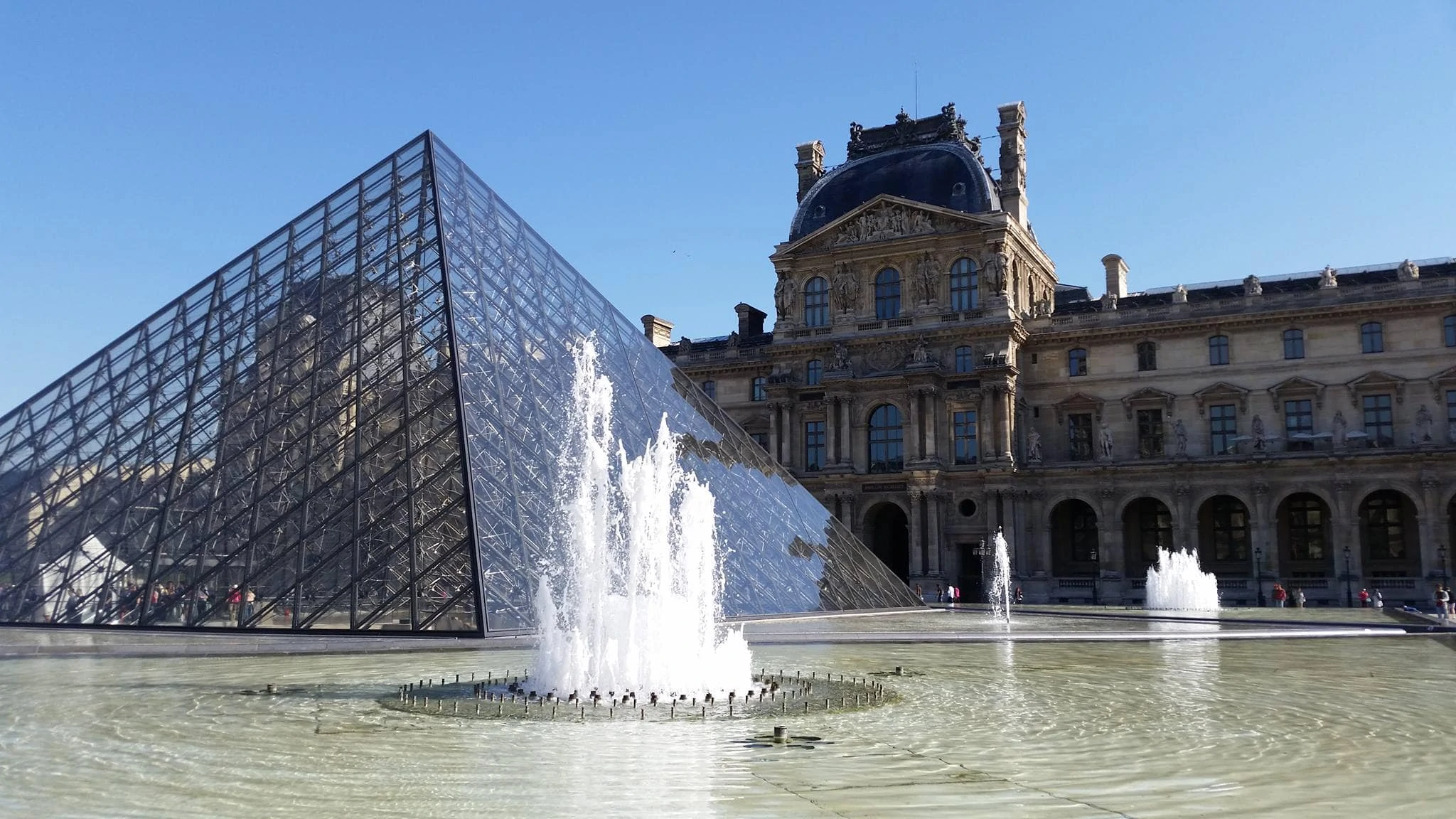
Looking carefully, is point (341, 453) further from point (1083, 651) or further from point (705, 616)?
point (1083, 651)

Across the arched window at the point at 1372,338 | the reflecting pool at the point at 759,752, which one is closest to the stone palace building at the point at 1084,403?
the arched window at the point at 1372,338

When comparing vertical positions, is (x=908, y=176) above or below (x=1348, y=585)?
above

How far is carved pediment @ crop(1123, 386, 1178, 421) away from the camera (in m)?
42.0

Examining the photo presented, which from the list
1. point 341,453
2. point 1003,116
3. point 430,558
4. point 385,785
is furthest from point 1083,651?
point 1003,116

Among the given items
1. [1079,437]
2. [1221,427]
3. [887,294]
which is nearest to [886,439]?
[887,294]

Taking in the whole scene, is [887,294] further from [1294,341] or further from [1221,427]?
[1294,341]

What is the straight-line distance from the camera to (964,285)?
144 ft

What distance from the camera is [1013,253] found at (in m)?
43.9

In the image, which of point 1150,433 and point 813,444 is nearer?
point 1150,433

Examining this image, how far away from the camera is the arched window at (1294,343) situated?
133 ft

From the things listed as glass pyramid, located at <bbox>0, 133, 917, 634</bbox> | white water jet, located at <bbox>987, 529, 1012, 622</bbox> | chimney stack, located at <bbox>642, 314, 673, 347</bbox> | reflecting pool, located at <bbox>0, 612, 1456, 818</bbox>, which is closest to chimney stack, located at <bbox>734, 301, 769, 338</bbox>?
chimney stack, located at <bbox>642, 314, 673, 347</bbox>

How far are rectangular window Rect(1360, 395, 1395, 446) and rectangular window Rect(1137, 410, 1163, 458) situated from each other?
641cm

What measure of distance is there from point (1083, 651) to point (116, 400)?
15453 mm

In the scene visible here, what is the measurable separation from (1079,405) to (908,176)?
1108cm
